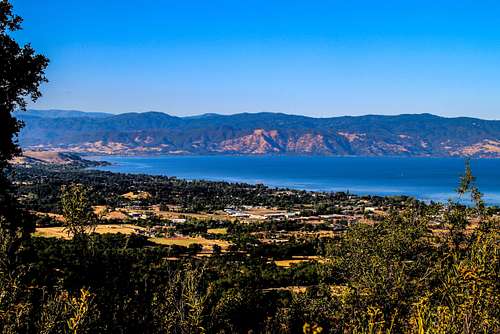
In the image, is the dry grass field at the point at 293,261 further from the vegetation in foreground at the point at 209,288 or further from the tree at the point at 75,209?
the tree at the point at 75,209

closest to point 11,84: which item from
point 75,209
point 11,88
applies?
point 11,88

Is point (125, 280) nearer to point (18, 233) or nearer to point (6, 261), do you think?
point (18, 233)

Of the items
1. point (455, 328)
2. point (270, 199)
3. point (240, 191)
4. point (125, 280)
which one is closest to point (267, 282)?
point (125, 280)

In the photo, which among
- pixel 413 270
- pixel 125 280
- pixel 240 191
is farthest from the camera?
pixel 240 191

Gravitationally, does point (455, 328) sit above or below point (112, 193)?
above

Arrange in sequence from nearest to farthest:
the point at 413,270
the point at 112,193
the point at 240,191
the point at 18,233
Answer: the point at 18,233
the point at 413,270
the point at 112,193
the point at 240,191

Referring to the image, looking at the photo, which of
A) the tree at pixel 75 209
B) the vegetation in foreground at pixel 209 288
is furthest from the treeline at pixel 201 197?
the vegetation in foreground at pixel 209 288

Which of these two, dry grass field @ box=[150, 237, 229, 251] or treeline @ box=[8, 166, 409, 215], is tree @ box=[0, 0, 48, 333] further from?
treeline @ box=[8, 166, 409, 215]

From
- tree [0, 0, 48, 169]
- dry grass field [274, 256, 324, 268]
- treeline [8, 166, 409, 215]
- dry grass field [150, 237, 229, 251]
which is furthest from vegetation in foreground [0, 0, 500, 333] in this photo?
treeline [8, 166, 409, 215]
